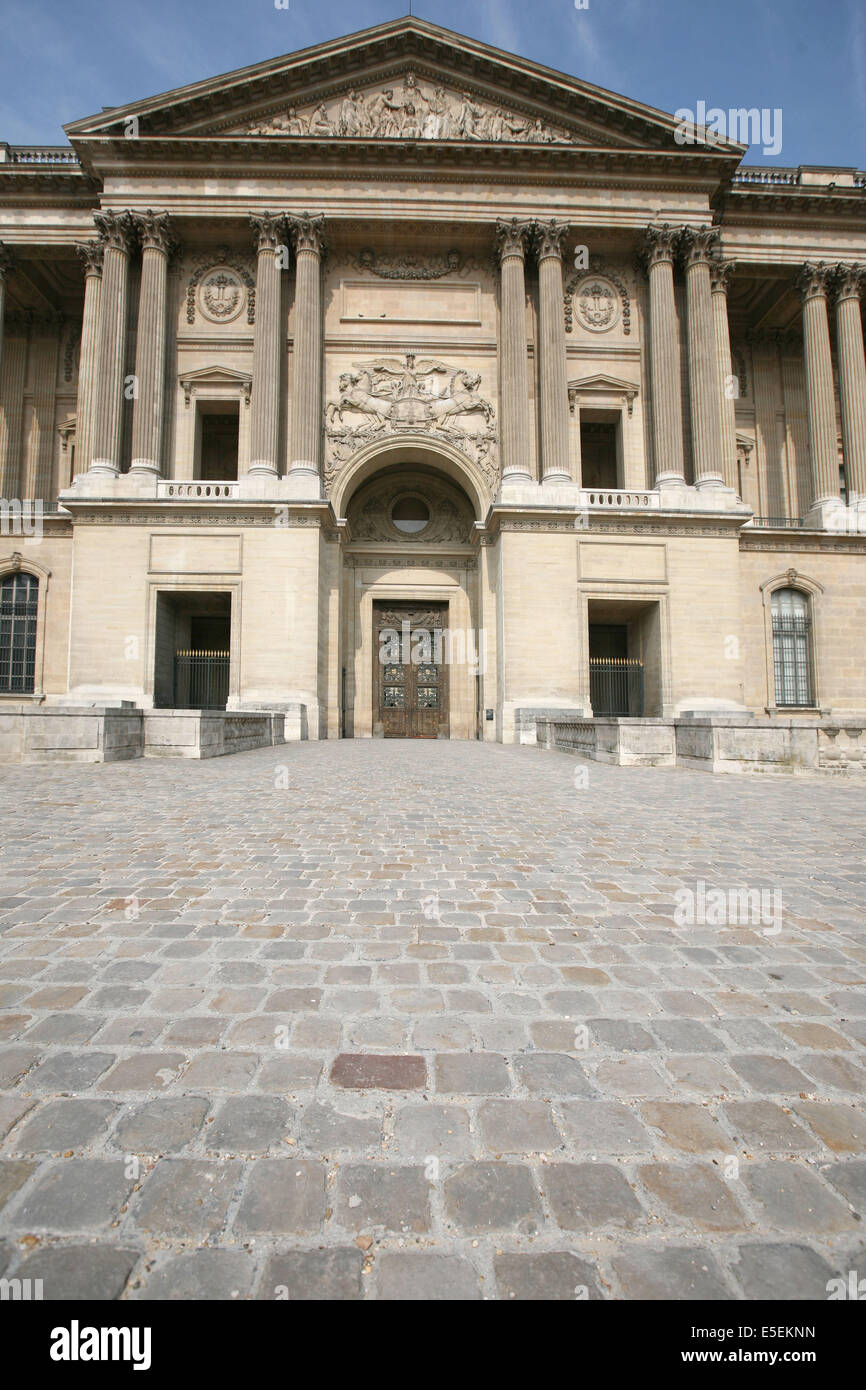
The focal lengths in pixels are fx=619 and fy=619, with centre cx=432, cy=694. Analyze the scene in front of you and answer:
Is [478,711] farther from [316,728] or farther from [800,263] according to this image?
[800,263]

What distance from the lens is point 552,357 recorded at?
20.0 meters

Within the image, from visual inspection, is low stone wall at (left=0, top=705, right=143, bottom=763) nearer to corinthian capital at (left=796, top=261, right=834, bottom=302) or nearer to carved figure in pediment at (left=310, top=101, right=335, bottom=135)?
carved figure in pediment at (left=310, top=101, right=335, bottom=135)

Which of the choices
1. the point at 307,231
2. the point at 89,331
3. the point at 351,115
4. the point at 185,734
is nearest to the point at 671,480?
the point at 307,231

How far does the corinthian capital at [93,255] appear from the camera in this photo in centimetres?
2072

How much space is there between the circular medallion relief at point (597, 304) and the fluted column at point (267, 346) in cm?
1011

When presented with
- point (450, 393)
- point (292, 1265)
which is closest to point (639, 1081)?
point (292, 1265)

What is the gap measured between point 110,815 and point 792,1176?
5.87m

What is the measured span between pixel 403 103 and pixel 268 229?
6.45 metres

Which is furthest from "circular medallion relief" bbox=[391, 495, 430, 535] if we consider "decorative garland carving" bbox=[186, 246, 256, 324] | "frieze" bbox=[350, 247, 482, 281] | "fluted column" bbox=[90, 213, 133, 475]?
"fluted column" bbox=[90, 213, 133, 475]

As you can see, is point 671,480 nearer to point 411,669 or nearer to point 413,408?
point 413,408

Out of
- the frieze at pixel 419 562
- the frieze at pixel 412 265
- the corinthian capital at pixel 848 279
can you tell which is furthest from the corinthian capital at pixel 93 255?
the corinthian capital at pixel 848 279

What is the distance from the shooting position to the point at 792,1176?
1479 millimetres

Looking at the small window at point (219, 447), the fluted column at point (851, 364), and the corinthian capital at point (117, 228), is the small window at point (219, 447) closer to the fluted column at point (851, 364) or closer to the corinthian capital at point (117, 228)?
the corinthian capital at point (117, 228)
